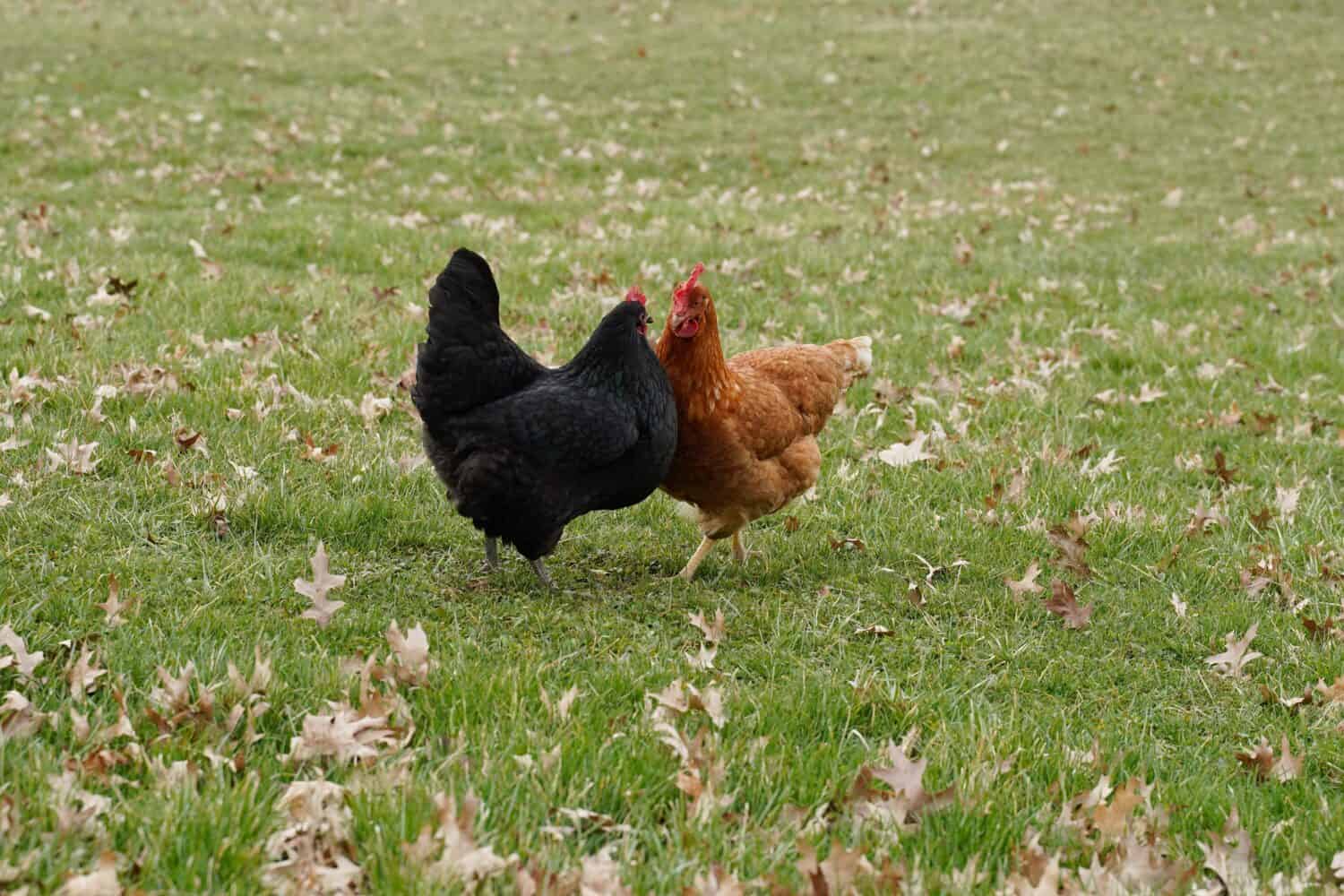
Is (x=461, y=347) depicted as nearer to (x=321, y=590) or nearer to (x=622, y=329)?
(x=622, y=329)

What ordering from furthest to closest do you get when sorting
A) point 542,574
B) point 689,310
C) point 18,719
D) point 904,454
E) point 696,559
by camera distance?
point 904,454, point 696,559, point 689,310, point 542,574, point 18,719

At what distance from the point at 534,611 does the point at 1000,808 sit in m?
2.00

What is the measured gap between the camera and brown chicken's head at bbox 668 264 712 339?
5.05 m

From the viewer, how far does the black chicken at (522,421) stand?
Answer: 4.63 meters

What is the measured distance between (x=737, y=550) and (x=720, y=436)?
70cm

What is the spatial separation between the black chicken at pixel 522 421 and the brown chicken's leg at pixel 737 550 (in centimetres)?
80

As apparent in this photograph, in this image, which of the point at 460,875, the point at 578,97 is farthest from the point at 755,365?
the point at 578,97

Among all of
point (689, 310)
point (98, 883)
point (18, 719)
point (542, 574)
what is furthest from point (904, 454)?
point (98, 883)

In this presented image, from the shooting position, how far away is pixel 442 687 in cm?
364

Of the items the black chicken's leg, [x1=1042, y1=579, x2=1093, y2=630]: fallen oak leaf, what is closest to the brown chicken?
the black chicken's leg

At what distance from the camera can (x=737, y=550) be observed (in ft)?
18.2

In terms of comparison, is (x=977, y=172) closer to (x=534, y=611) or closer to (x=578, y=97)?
(x=578, y=97)

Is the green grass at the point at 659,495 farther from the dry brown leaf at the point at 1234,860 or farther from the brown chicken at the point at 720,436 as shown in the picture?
the brown chicken at the point at 720,436

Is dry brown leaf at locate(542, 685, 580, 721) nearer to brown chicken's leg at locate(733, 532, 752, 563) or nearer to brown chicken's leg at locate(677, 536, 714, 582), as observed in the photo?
brown chicken's leg at locate(677, 536, 714, 582)
